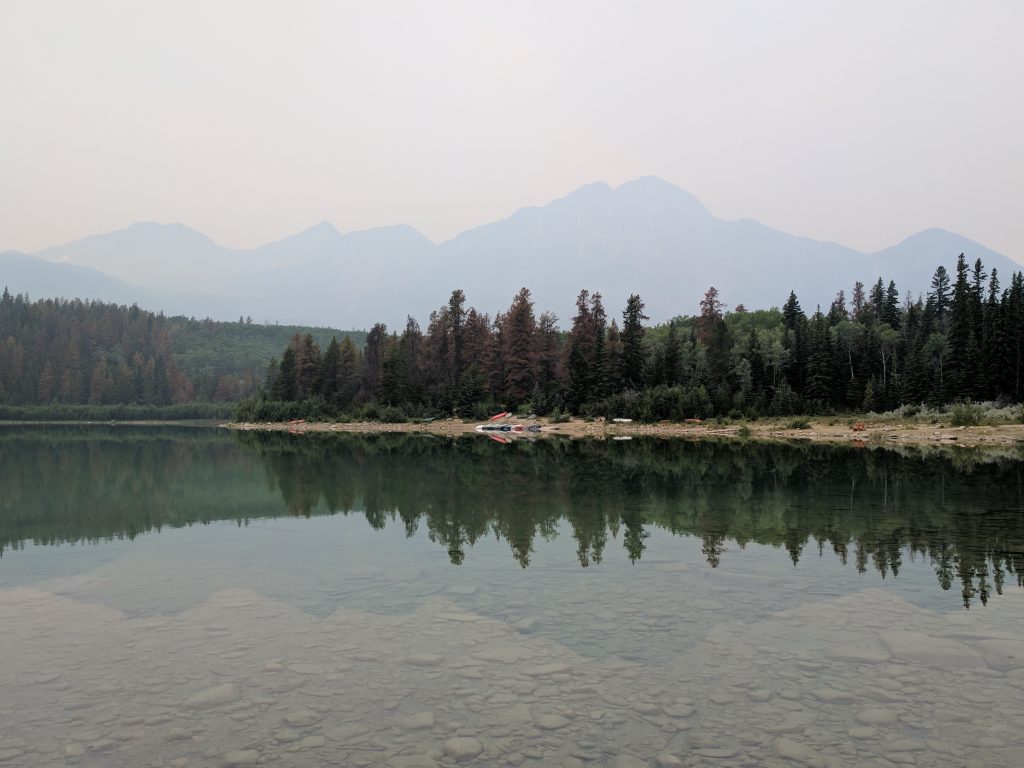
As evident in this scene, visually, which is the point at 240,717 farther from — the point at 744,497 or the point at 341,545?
the point at 744,497

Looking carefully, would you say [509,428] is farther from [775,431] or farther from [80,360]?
[80,360]

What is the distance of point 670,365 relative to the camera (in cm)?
8088

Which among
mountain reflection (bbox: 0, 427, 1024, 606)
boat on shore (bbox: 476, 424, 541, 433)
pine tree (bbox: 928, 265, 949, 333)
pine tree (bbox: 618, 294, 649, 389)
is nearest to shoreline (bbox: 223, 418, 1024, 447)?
boat on shore (bbox: 476, 424, 541, 433)

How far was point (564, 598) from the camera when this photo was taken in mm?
10688

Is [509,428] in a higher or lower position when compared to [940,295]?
lower

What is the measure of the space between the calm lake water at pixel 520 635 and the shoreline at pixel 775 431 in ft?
115

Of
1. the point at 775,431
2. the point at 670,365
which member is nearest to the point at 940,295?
the point at 670,365

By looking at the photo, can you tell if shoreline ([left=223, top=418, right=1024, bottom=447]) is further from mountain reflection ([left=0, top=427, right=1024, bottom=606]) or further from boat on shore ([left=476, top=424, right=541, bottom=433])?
mountain reflection ([left=0, top=427, right=1024, bottom=606])

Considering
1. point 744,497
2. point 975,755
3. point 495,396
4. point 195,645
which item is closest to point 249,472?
point 744,497

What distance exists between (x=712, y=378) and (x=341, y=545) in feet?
228

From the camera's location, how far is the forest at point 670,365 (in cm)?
6812

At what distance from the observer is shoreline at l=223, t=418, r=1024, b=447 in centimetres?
4956

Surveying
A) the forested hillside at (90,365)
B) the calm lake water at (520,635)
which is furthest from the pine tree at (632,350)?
the forested hillside at (90,365)

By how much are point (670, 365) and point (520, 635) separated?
74773 millimetres
